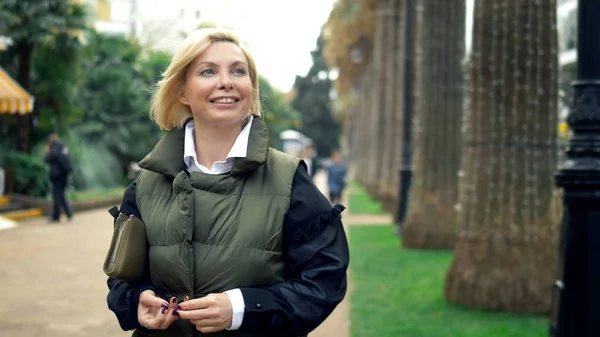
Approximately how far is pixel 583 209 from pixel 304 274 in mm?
2458

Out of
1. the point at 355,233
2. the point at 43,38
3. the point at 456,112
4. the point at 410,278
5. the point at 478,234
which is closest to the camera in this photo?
the point at 478,234

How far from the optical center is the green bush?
22.0 meters

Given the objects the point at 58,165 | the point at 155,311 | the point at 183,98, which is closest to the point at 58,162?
the point at 58,165

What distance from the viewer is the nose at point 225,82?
2746 millimetres

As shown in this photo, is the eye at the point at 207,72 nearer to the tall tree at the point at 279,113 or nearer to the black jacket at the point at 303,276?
the black jacket at the point at 303,276

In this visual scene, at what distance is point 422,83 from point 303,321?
11.6 m

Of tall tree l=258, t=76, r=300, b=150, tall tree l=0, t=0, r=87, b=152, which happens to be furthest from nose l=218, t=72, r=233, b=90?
tall tree l=258, t=76, r=300, b=150

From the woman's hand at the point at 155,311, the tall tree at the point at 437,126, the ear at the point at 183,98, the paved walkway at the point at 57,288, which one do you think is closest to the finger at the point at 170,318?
the woman's hand at the point at 155,311

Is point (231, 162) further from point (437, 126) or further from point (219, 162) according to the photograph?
point (437, 126)

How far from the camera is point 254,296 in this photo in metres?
2.62

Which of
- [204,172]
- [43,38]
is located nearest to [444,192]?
[204,172]

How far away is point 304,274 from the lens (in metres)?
2.65

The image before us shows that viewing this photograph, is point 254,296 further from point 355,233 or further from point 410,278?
point 355,233

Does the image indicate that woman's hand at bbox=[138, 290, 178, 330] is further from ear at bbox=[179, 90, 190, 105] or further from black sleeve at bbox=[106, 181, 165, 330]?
ear at bbox=[179, 90, 190, 105]
